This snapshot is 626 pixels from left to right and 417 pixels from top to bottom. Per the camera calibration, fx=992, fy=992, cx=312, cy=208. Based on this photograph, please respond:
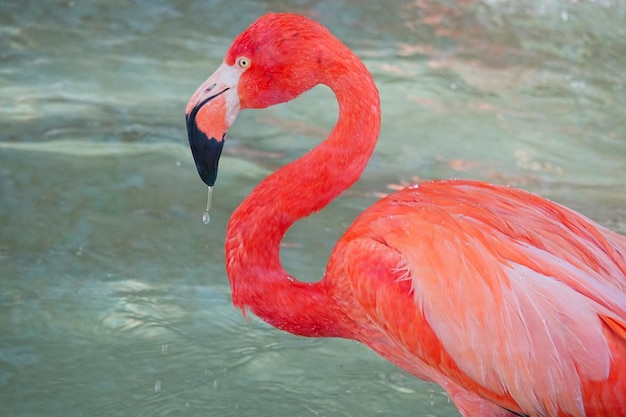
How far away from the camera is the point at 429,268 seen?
263 cm

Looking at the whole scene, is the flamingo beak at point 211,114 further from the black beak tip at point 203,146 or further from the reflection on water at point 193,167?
the reflection on water at point 193,167

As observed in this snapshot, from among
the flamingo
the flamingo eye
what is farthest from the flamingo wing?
the flamingo eye

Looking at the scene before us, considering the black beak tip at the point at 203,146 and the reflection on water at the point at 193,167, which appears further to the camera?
the reflection on water at the point at 193,167

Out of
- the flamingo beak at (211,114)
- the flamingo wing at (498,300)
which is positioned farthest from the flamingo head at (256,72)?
the flamingo wing at (498,300)

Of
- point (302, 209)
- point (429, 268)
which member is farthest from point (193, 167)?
point (429, 268)

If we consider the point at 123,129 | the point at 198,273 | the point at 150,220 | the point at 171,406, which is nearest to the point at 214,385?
the point at 171,406

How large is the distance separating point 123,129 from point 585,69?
344 cm

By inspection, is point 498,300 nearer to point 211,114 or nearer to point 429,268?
point 429,268

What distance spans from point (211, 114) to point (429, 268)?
800 mm

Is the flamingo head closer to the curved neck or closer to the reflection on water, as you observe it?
the curved neck

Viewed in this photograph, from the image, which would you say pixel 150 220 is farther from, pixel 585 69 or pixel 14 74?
pixel 585 69

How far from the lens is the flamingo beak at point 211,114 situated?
9.55ft

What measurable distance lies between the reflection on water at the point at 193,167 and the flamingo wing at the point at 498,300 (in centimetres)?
84

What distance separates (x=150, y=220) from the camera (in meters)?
4.64
